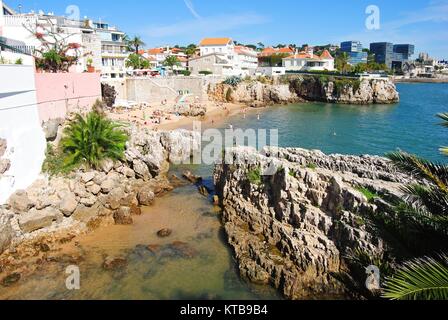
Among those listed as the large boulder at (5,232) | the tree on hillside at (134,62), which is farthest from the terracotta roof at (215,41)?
the large boulder at (5,232)

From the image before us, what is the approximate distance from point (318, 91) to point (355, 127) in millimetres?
31497

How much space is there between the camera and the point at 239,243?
17438 mm

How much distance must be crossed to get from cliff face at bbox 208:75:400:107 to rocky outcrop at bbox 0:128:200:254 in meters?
48.4

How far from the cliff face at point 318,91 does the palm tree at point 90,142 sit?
49694 mm

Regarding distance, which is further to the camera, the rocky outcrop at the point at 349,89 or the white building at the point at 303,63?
the white building at the point at 303,63

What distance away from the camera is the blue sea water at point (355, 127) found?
134 ft

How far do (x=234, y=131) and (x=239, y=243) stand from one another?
30.7 meters

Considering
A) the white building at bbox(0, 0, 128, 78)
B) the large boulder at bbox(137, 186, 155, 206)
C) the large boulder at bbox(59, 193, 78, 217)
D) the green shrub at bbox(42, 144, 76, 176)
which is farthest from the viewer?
the white building at bbox(0, 0, 128, 78)

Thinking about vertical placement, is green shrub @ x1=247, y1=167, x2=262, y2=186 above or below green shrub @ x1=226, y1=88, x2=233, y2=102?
below

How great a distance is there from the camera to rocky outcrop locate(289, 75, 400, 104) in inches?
3108

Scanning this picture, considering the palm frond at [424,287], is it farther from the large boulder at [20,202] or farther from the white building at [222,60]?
the white building at [222,60]

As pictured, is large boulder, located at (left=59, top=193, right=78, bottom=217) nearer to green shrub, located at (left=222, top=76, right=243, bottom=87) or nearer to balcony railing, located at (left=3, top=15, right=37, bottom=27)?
balcony railing, located at (left=3, top=15, right=37, bottom=27)

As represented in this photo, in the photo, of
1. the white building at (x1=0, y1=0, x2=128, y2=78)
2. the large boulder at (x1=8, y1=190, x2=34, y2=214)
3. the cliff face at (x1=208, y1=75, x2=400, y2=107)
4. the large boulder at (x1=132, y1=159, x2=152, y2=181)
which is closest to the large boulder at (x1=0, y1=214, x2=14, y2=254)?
the large boulder at (x1=8, y1=190, x2=34, y2=214)

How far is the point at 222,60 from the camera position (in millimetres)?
79688
